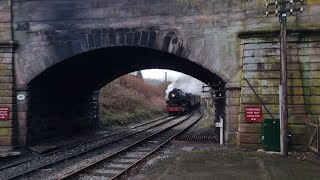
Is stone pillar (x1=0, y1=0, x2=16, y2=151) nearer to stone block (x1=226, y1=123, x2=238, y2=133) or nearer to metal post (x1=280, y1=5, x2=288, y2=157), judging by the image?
stone block (x1=226, y1=123, x2=238, y2=133)

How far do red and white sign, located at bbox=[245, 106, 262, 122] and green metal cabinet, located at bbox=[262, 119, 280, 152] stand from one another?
371 millimetres

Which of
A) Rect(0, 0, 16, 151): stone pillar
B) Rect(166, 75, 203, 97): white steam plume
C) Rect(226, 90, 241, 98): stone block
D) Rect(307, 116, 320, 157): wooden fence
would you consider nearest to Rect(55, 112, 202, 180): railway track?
Rect(226, 90, 241, 98): stone block

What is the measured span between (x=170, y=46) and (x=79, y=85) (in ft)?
27.8

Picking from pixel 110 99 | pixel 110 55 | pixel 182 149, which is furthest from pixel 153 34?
pixel 110 99

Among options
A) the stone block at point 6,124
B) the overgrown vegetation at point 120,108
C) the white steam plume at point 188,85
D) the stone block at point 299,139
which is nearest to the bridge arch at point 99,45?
the stone block at point 6,124

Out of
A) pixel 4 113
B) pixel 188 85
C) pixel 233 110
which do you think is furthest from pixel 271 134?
pixel 188 85

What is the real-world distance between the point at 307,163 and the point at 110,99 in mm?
25043

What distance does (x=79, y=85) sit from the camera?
21.4m

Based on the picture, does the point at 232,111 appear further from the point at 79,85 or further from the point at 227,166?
the point at 79,85

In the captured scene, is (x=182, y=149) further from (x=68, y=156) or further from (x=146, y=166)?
(x=68, y=156)

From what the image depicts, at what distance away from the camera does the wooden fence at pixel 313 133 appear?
1177 cm

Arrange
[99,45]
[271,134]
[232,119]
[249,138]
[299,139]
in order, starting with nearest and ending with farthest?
[271,134] → [299,139] → [249,138] → [232,119] → [99,45]

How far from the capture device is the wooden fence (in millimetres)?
11773

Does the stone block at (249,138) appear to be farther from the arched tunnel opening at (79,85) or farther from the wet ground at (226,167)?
the arched tunnel opening at (79,85)
